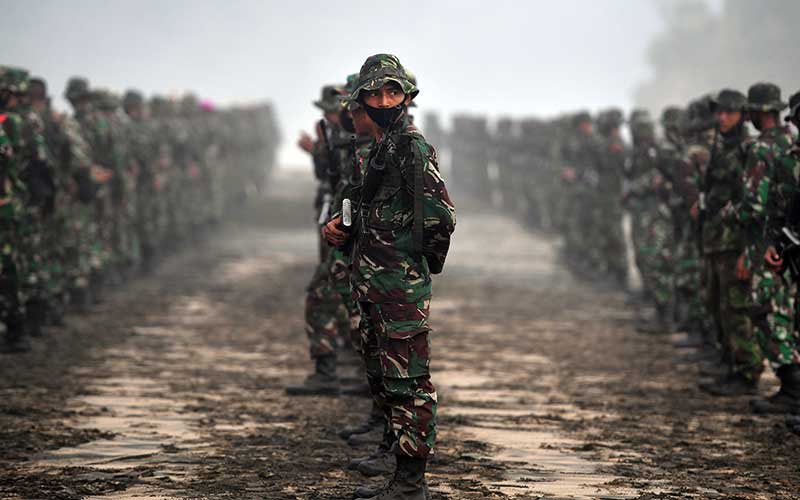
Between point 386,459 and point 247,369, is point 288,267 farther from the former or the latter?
point 386,459

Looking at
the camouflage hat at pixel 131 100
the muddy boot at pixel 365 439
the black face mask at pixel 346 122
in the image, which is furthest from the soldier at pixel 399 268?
the camouflage hat at pixel 131 100

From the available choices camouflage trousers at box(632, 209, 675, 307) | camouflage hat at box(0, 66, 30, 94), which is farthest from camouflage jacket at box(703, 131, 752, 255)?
camouflage hat at box(0, 66, 30, 94)

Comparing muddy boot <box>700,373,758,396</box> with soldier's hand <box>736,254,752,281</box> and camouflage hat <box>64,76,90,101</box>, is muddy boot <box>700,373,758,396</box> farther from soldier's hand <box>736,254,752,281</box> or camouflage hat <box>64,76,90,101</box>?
camouflage hat <box>64,76,90,101</box>

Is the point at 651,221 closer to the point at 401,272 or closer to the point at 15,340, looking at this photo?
the point at 15,340

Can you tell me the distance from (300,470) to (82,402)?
253cm

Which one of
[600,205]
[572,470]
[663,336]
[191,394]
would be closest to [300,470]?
[572,470]

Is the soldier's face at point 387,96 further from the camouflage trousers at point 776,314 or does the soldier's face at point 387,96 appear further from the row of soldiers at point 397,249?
the camouflage trousers at point 776,314

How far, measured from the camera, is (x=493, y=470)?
6836 mm

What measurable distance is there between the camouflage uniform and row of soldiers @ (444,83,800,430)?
117 inches

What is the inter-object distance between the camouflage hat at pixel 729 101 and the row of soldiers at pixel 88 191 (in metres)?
5.61

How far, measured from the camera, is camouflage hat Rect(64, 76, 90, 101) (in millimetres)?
13766

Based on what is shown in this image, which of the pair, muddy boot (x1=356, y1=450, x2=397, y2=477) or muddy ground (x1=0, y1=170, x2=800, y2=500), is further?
muddy boot (x1=356, y1=450, x2=397, y2=477)

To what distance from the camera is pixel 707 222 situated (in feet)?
30.3

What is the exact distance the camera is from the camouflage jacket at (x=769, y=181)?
318 inches
